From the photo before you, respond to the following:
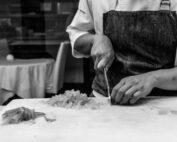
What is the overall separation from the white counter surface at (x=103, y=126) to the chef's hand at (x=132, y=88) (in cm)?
3

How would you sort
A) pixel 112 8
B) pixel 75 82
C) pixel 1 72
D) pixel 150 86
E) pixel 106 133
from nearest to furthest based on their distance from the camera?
1. pixel 106 133
2. pixel 150 86
3. pixel 112 8
4. pixel 1 72
5. pixel 75 82

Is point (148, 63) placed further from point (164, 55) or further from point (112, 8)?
point (112, 8)

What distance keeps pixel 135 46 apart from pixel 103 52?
5.7 inches

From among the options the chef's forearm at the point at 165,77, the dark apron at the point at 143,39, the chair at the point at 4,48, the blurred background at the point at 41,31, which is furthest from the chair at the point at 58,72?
the chef's forearm at the point at 165,77

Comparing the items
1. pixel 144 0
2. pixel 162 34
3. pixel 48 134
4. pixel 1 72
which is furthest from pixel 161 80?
pixel 1 72

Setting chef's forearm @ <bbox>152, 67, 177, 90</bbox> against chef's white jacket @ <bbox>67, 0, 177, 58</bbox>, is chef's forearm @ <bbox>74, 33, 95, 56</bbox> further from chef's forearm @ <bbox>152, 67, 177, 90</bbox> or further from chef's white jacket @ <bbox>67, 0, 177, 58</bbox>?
chef's forearm @ <bbox>152, 67, 177, 90</bbox>

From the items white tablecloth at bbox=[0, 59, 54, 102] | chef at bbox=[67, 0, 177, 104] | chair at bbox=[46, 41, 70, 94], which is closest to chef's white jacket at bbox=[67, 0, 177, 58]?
chef at bbox=[67, 0, 177, 104]

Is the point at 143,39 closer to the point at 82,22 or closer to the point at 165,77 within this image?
the point at 165,77

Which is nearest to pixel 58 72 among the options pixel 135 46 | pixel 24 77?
pixel 24 77

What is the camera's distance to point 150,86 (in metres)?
1.20

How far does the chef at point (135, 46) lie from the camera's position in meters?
1.20

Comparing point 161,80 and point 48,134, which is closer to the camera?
point 48,134

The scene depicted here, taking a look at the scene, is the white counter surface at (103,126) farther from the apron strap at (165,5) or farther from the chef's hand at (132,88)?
the apron strap at (165,5)

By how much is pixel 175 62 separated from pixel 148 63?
102 millimetres
